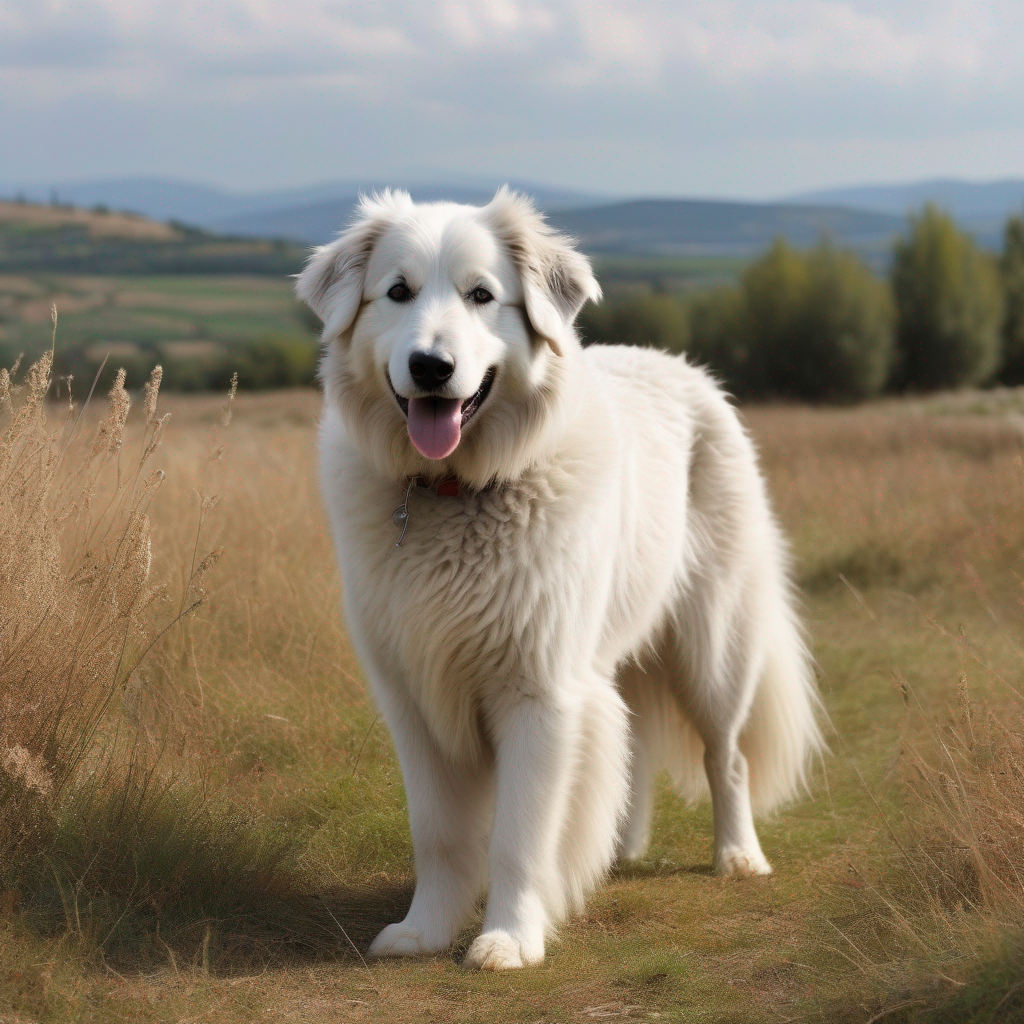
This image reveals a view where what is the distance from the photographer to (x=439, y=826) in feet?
12.6

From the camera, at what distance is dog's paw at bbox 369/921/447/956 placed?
3684 mm

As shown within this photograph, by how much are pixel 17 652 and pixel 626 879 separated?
244cm

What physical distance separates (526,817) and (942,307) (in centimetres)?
4570

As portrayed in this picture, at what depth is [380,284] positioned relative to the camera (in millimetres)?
3666

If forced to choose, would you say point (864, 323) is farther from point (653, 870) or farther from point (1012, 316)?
point (653, 870)

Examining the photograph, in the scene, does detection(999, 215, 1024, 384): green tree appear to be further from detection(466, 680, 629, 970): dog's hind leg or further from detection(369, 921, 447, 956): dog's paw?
detection(369, 921, 447, 956): dog's paw

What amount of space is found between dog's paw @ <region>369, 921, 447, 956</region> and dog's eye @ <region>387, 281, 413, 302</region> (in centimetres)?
200

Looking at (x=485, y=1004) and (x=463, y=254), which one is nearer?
(x=485, y=1004)

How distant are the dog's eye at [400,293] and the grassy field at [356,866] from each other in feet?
3.32

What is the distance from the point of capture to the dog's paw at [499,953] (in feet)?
11.6

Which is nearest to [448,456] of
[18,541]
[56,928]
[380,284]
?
[380,284]

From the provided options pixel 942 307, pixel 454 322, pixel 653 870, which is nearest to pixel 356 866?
pixel 653 870

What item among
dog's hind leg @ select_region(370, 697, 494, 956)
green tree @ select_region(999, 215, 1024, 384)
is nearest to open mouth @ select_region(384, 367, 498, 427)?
dog's hind leg @ select_region(370, 697, 494, 956)

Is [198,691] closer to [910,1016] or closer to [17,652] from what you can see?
[17,652]
